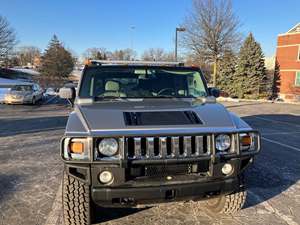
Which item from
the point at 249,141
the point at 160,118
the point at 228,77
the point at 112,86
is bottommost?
the point at 249,141

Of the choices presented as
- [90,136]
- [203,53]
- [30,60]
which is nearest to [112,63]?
[90,136]

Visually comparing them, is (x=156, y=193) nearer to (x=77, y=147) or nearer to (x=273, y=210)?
(x=77, y=147)

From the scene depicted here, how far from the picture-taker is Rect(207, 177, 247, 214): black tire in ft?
11.8

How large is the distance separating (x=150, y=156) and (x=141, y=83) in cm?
180

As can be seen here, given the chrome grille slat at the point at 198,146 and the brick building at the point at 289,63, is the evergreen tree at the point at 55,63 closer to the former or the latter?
the brick building at the point at 289,63

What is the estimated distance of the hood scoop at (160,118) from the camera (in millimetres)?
3072

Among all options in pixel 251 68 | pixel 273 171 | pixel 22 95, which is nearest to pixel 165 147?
pixel 273 171

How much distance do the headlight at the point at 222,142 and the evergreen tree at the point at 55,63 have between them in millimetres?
55067

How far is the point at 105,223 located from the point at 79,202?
2.02 ft

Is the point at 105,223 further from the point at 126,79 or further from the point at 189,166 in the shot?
the point at 126,79

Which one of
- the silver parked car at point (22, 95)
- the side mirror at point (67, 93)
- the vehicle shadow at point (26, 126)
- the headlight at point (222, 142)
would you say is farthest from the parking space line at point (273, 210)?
the silver parked car at point (22, 95)

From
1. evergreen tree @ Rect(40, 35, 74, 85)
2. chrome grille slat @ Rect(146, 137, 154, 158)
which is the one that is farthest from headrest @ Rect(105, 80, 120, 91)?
evergreen tree @ Rect(40, 35, 74, 85)

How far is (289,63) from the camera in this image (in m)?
34.3

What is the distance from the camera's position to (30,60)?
10475 centimetres
